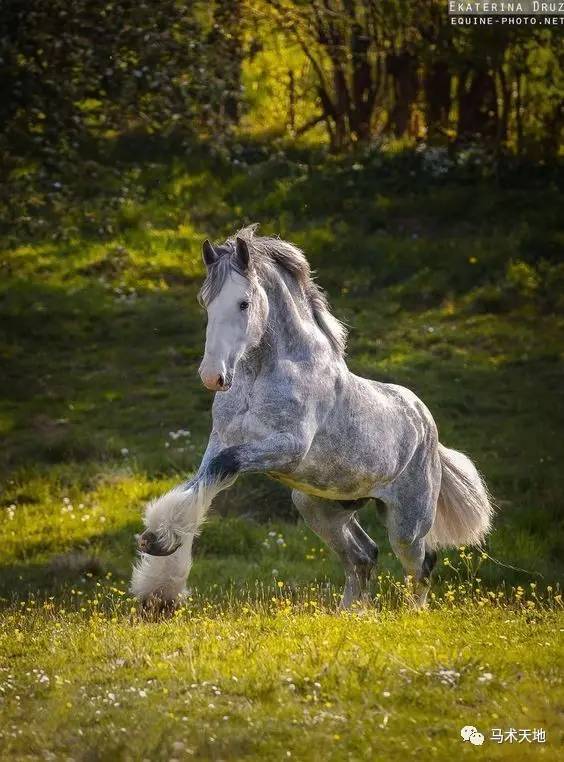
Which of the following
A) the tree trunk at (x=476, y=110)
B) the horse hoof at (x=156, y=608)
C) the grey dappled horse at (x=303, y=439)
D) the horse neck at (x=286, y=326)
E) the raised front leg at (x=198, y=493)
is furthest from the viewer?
the tree trunk at (x=476, y=110)

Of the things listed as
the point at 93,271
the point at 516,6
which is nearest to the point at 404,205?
the point at 516,6

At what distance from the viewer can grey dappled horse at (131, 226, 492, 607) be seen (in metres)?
8.13

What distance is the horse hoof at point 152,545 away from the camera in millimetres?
8133

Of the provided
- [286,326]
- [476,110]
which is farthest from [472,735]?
[476,110]

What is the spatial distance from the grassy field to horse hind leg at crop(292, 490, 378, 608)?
167 millimetres

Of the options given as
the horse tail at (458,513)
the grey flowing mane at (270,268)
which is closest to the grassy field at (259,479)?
the horse tail at (458,513)

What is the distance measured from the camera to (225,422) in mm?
8469

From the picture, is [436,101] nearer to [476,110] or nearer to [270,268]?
[476,110]

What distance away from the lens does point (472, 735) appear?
6.40 meters

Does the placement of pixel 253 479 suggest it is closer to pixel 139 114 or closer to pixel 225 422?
pixel 139 114

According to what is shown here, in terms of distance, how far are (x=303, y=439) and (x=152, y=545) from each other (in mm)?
1233

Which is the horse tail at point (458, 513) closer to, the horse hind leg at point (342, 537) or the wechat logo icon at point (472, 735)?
the horse hind leg at point (342, 537)

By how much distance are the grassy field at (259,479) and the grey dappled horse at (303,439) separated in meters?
0.43

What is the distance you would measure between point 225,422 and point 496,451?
8172 mm
